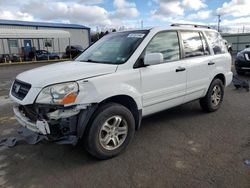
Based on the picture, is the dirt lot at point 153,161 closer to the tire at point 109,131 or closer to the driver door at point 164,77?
the tire at point 109,131

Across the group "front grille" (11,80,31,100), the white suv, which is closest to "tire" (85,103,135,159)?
the white suv

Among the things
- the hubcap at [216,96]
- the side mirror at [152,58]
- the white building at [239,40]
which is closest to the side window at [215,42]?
the hubcap at [216,96]

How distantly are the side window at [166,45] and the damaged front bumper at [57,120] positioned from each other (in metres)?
1.55

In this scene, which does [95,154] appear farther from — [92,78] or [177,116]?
[177,116]

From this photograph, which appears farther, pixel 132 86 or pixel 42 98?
pixel 132 86

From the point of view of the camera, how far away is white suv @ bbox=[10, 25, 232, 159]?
2826 mm

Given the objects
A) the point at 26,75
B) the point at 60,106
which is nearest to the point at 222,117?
the point at 60,106

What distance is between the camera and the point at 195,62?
4.37 meters

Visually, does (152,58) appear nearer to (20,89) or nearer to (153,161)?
(153,161)

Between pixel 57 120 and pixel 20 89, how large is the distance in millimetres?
794

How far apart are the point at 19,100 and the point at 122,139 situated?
1502mm

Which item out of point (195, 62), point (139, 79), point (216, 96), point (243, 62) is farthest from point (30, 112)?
point (243, 62)

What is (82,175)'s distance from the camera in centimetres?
291

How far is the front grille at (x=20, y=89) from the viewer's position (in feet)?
9.82
